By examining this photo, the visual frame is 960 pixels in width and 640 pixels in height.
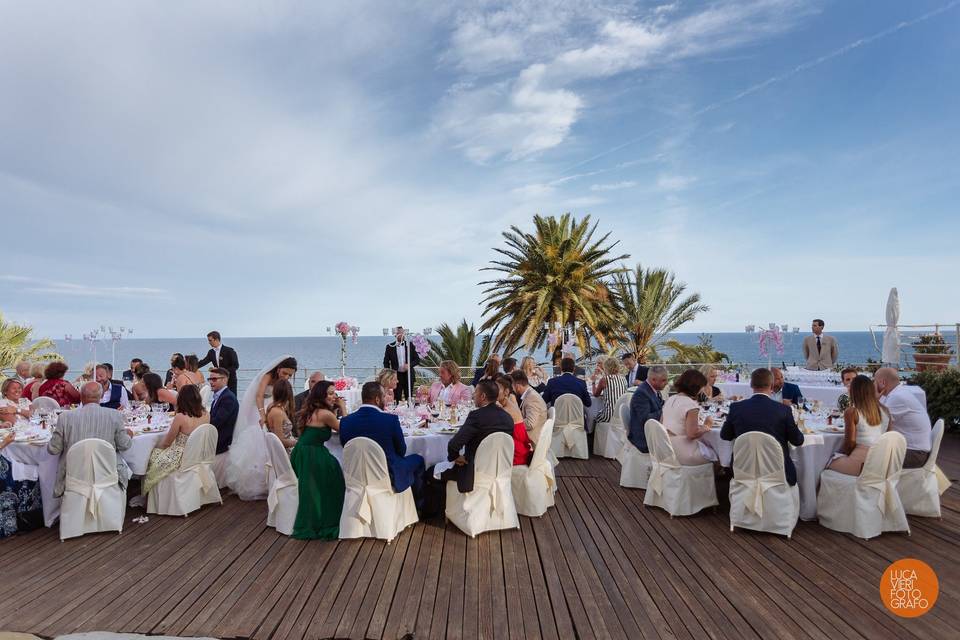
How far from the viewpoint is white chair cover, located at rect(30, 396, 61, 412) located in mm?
7020

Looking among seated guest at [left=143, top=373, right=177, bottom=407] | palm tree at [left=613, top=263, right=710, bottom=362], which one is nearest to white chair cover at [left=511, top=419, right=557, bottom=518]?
seated guest at [left=143, top=373, right=177, bottom=407]

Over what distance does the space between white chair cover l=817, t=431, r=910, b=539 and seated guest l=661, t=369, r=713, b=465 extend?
122 cm

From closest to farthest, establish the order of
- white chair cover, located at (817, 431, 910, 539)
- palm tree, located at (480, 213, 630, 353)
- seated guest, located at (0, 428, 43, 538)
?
1. white chair cover, located at (817, 431, 910, 539)
2. seated guest, located at (0, 428, 43, 538)
3. palm tree, located at (480, 213, 630, 353)

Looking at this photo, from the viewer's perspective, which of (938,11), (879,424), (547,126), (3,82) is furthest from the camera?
(547,126)

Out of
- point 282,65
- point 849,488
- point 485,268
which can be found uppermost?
point 282,65

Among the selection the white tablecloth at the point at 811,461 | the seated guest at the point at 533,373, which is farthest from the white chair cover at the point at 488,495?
the seated guest at the point at 533,373

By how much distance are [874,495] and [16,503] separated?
27.6 feet

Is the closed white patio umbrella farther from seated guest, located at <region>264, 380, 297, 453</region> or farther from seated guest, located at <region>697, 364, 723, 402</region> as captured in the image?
seated guest, located at <region>264, 380, 297, 453</region>

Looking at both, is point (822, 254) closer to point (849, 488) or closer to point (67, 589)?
point (849, 488)

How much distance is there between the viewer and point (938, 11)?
31.7ft

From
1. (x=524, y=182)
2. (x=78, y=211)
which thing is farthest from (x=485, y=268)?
(x=78, y=211)

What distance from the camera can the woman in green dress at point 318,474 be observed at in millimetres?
4895

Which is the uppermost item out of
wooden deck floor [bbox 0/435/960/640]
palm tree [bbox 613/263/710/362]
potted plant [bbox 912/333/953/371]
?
palm tree [bbox 613/263/710/362]

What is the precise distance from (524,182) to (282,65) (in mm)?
9001
